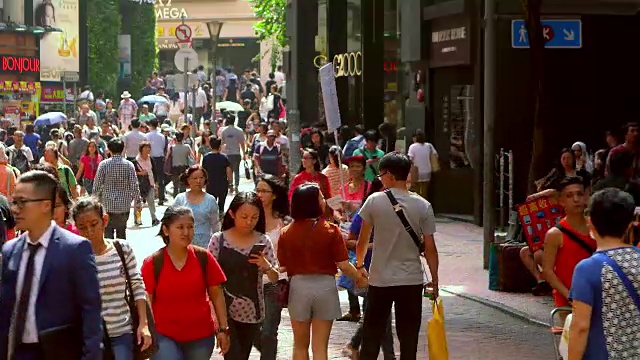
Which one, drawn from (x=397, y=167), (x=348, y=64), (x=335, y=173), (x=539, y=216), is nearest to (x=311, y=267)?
(x=397, y=167)

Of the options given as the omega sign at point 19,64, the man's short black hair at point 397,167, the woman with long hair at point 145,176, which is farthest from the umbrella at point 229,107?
the man's short black hair at point 397,167

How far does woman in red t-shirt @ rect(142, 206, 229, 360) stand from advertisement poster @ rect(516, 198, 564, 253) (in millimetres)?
5505

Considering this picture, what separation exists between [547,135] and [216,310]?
49.4 ft

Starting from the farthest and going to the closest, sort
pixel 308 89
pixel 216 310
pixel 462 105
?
pixel 308 89
pixel 462 105
pixel 216 310

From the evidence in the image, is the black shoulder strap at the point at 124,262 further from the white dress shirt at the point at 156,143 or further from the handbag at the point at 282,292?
the white dress shirt at the point at 156,143

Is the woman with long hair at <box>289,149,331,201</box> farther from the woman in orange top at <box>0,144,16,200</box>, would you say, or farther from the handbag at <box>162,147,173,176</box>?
the handbag at <box>162,147,173,176</box>

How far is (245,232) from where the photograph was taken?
9.41 m

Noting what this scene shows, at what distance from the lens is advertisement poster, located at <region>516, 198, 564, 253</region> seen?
13.5m

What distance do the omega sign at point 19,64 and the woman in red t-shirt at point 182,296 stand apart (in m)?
43.7

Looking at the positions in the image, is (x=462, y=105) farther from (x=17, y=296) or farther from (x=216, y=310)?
(x=17, y=296)

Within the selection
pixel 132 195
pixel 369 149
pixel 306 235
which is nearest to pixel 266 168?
pixel 369 149

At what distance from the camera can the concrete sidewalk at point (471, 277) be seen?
580 inches

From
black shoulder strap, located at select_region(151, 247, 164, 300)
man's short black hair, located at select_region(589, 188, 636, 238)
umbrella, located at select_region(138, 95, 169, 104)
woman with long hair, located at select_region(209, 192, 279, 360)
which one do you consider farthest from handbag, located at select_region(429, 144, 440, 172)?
umbrella, located at select_region(138, 95, 169, 104)

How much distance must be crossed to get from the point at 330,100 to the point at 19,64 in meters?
36.5
